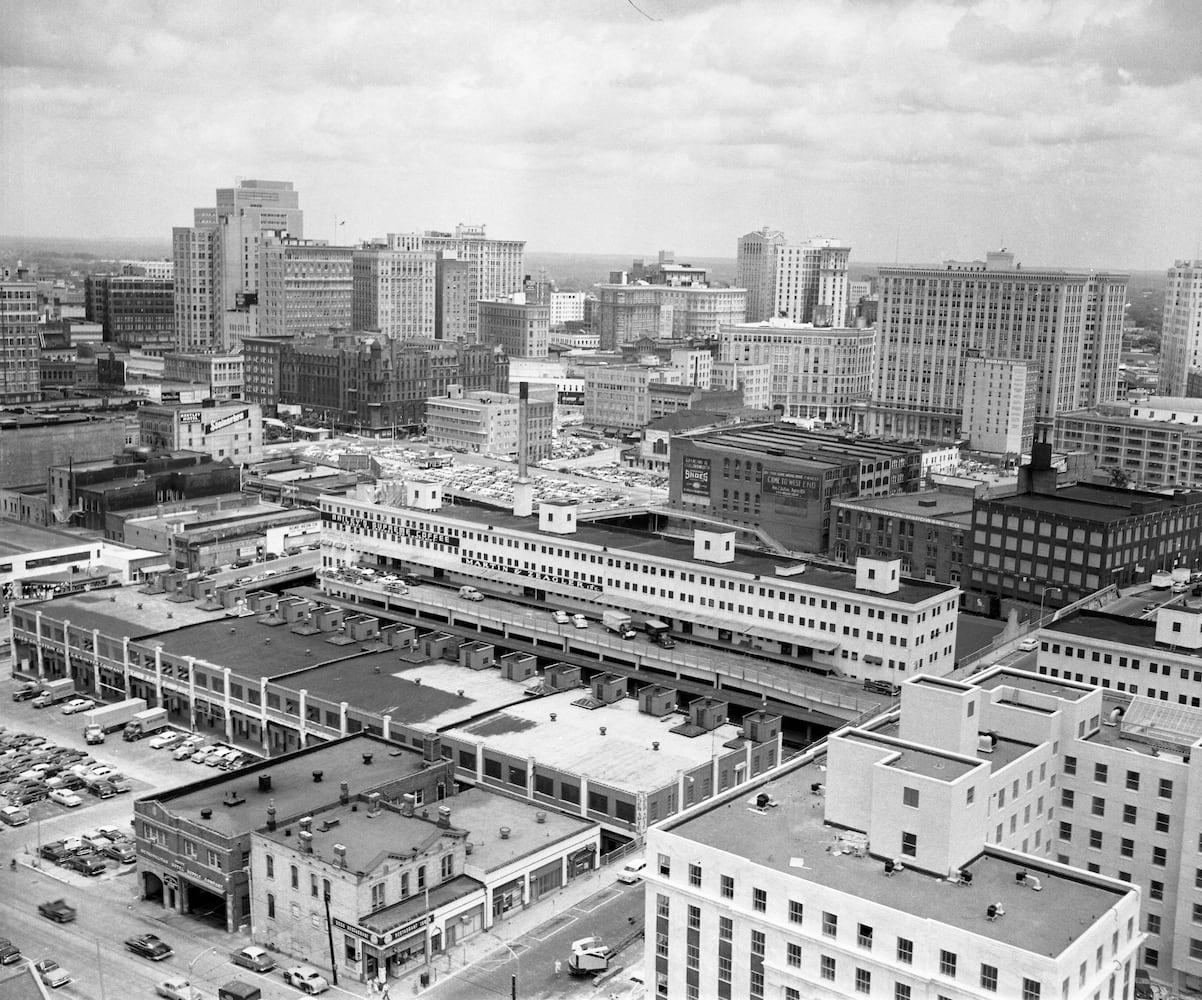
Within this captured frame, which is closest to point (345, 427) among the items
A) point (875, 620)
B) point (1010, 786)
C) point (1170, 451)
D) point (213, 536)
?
point (213, 536)

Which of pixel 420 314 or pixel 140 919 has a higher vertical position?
pixel 420 314

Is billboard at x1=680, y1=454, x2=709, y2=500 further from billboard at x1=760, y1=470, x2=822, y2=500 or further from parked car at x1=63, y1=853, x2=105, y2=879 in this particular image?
parked car at x1=63, y1=853, x2=105, y2=879

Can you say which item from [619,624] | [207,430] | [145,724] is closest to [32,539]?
[145,724]

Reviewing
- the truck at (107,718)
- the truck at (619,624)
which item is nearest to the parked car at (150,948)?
the truck at (107,718)

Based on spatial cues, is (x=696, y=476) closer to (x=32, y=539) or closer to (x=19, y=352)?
(x=32, y=539)

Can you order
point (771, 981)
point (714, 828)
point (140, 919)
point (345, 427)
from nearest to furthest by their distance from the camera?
point (771, 981) < point (714, 828) < point (140, 919) < point (345, 427)

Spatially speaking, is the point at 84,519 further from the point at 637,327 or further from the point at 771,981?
the point at 637,327
